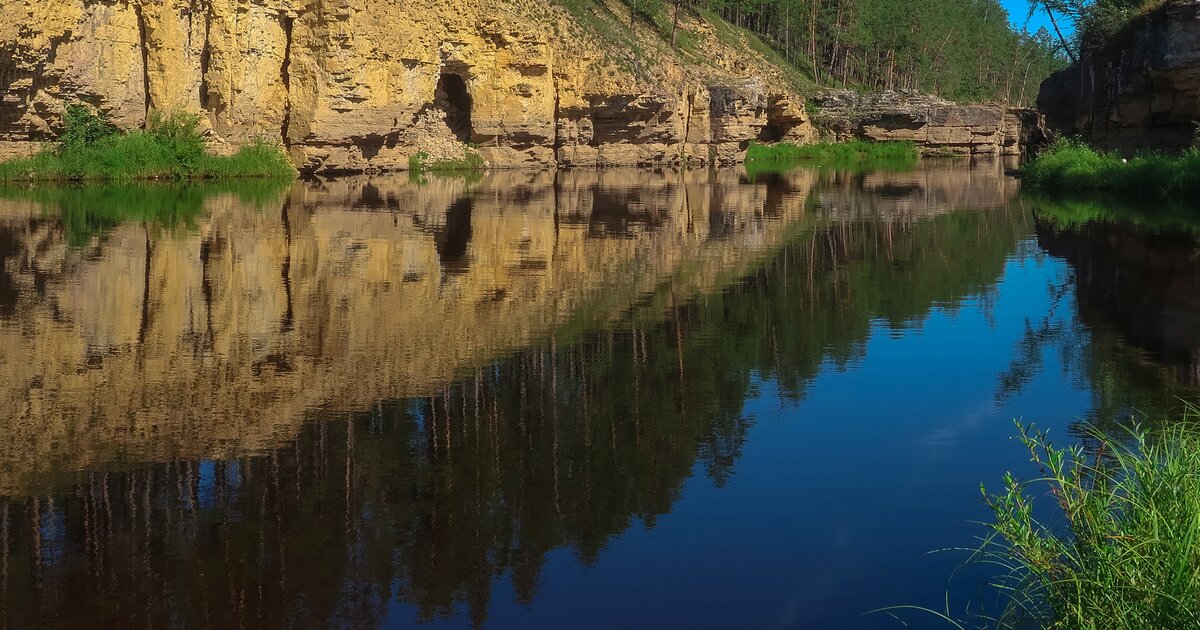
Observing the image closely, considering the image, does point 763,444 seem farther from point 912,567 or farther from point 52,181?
point 52,181

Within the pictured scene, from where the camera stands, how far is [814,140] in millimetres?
90812

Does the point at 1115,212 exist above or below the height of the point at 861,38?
below

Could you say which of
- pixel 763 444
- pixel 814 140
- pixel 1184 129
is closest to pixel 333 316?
pixel 763 444

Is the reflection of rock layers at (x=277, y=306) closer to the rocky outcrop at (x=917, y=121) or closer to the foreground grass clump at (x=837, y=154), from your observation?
the foreground grass clump at (x=837, y=154)

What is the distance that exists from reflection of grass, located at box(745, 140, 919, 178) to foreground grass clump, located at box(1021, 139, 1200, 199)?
2867 cm

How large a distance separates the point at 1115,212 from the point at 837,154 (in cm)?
5458

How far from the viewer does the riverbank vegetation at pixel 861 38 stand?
95.5 m

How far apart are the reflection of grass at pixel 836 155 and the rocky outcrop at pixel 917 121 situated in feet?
4.53

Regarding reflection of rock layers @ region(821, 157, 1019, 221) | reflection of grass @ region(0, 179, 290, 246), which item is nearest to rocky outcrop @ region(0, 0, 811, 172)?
reflection of grass @ region(0, 179, 290, 246)

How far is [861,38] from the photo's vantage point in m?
107

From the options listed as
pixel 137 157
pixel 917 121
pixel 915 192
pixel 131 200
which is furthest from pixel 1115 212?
pixel 917 121

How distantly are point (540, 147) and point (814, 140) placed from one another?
1244 inches

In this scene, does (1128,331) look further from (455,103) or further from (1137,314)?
(455,103)

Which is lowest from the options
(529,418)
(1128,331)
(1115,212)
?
(529,418)
